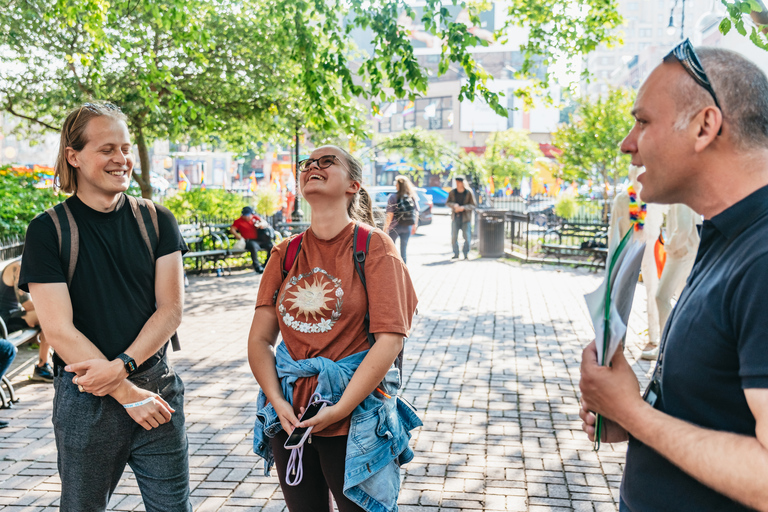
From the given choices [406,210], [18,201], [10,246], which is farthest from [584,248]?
[10,246]

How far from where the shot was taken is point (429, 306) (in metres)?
10.4

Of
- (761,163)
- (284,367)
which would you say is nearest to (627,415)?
(761,163)

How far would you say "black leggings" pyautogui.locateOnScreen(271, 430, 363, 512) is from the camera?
7.78 feet

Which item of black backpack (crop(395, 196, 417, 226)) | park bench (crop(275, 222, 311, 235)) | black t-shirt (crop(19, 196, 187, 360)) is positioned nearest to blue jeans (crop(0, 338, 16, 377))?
black t-shirt (crop(19, 196, 187, 360))

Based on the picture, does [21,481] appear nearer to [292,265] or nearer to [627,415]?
[292,265]

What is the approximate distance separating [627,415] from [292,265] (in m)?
1.42

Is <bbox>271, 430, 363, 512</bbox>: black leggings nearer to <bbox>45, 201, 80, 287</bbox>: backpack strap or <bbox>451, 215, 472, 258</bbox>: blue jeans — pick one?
<bbox>45, 201, 80, 287</bbox>: backpack strap

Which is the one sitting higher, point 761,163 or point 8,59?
point 8,59

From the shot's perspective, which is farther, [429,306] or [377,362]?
[429,306]

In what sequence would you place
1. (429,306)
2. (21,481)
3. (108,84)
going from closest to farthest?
(21,481), (429,306), (108,84)

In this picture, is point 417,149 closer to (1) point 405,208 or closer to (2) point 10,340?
(1) point 405,208

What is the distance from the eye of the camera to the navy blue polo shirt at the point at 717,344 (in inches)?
49.1

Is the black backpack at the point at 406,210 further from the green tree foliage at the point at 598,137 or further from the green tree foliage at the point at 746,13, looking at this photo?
the green tree foliage at the point at 598,137

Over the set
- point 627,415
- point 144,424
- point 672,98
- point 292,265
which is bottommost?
point 144,424
